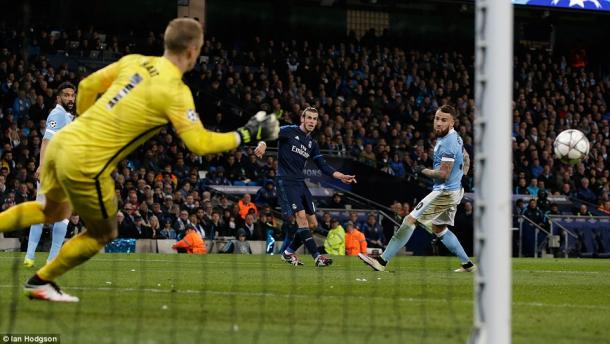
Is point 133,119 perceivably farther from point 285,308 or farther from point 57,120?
point 57,120

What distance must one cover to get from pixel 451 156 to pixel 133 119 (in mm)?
7496

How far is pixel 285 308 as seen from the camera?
337 inches

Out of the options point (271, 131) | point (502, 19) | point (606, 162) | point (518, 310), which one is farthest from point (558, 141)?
point (606, 162)

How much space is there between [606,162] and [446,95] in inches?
240

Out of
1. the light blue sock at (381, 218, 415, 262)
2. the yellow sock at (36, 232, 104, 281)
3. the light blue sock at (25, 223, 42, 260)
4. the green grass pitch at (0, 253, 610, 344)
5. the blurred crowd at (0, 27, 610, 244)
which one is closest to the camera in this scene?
the green grass pitch at (0, 253, 610, 344)

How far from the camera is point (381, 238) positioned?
26188mm

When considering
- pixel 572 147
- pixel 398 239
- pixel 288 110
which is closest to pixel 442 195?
pixel 398 239

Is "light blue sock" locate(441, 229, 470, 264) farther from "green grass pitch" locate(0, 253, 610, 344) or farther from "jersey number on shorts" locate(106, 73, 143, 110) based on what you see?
"jersey number on shorts" locate(106, 73, 143, 110)

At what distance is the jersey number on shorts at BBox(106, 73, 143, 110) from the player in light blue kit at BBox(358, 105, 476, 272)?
22.4ft

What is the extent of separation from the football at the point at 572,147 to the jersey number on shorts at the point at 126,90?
36.0ft

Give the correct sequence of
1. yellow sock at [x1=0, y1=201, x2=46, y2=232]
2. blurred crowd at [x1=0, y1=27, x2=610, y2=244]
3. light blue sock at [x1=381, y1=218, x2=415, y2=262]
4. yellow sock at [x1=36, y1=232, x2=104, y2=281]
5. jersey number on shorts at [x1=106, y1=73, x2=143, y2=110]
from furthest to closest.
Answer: blurred crowd at [x1=0, y1=27, x2=610, y2=244] < light blue sock at [x1=381, y1=218, x2=415, y2=262] < yellow sock at [x1=0, y1=201, x2=46, y2=232] < yellow sock at [x1=36, y1=232, x2=104, y2=281] < jersey number on shorts at [x1=106, y1=73, x2=143, y2=110]

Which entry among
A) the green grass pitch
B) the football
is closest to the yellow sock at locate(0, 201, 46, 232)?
the green grass pitch

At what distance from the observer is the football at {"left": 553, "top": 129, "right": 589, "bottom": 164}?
1706 cm

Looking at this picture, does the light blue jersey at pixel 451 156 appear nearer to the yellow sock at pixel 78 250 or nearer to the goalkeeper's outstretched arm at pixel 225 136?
the goalkeeper's outstretched arm at pixel 225 136
